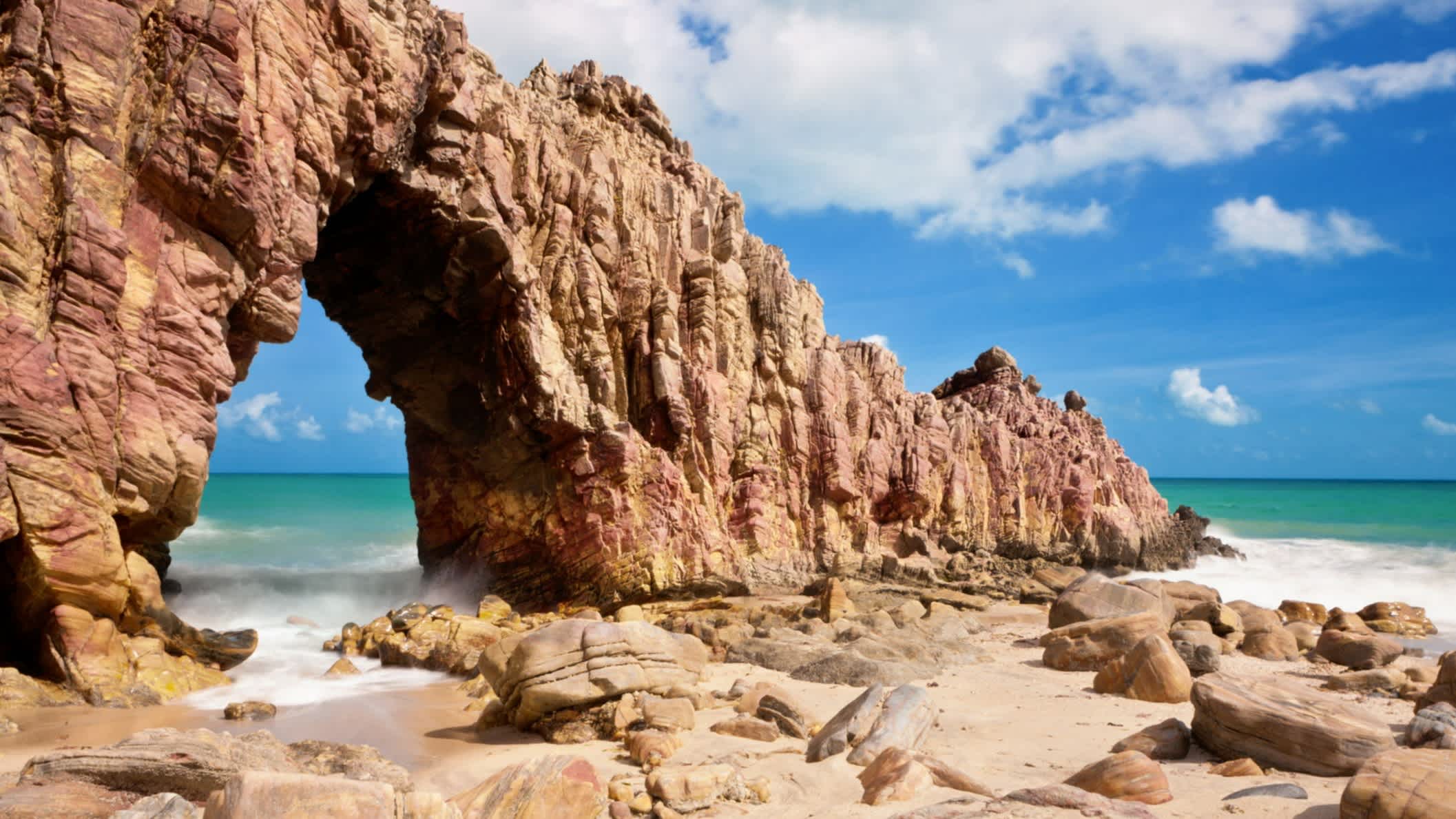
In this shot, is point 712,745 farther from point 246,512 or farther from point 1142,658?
point 246,512

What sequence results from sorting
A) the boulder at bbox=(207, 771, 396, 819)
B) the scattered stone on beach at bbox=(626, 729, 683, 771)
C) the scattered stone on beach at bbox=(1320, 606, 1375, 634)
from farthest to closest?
the scattered stone on beach at bbox=(1320, 606, 1375, 634) → the scattered stone on beach at bbox=(626, 729, 683, 771) → the boulder at bbox=(207, 771, 396, 819)

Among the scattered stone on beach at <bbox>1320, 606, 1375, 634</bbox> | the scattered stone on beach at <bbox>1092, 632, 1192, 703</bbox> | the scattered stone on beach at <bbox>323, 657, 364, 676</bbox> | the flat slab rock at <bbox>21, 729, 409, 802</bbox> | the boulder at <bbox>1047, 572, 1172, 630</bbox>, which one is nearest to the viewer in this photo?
the flat slab rock at <bbox>21, 729, 409, 802</bbox>

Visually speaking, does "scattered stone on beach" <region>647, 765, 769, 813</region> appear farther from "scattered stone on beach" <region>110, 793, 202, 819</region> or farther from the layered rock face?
the layered rock face

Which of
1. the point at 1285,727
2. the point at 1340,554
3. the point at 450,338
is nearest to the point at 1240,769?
the point at 1285,727

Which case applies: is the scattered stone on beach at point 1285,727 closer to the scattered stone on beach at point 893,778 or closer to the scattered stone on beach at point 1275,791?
the scattered stone on beach at point 1275,791

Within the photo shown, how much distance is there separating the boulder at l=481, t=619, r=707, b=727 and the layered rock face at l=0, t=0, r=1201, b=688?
4652 millimetres

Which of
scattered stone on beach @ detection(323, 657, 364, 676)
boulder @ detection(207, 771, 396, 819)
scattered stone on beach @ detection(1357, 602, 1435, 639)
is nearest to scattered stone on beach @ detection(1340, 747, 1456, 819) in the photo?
boulder @ detection(207, 771, 396, 819)

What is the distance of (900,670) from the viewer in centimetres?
1037

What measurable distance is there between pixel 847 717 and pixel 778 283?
15.1 metres

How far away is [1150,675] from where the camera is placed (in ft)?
28.7

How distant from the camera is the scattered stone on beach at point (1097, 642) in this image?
1066 centimetres

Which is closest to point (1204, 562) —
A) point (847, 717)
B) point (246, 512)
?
point (847, 717)

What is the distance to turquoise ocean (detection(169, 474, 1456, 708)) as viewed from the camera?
13.6m

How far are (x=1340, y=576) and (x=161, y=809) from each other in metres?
36.4
